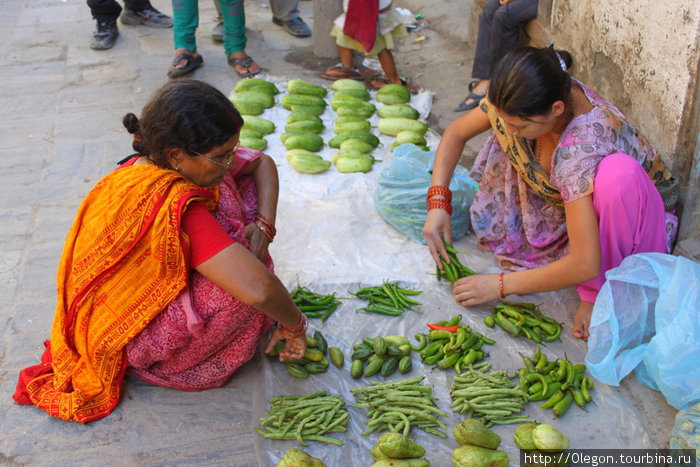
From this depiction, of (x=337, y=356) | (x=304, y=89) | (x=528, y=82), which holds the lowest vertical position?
(x=304, y=89)

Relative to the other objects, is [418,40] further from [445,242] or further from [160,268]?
[160,268]

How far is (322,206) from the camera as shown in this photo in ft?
13.3

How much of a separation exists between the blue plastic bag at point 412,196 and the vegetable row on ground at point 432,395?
0.69 metres

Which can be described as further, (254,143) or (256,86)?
(256,86)

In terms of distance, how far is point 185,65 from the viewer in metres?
5.86

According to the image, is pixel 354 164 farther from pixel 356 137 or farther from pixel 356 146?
pixel 356 137

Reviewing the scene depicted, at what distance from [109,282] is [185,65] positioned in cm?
389

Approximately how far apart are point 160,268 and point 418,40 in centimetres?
523

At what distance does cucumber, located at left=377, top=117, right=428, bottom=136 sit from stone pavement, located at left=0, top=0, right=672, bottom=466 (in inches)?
17.1

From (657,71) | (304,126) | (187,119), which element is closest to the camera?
(187,119)

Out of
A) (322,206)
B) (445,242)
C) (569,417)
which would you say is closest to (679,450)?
(569,417)

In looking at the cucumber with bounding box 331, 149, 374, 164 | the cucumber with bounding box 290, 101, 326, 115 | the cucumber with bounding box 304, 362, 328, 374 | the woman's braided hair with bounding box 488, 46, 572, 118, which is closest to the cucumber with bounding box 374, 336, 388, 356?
the cucumber with bounding box 304, 362, 328, 374

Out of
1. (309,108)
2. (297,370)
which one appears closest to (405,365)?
(297,370)

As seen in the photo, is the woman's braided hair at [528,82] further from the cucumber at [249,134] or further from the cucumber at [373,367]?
the cucumber at [249,134]
